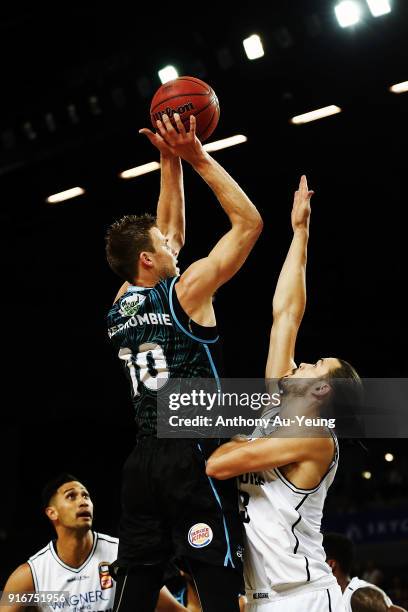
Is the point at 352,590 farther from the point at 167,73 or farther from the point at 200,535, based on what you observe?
the point at 167,73

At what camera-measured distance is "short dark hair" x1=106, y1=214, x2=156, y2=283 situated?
11.4ft

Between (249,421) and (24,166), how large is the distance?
18.0 feet

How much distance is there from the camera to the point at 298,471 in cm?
339

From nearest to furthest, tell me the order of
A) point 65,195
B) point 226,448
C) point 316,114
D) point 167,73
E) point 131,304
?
1. point 226,448
2. point 131,304
3. point 316,114
4. point 167,73
5. point 65,195

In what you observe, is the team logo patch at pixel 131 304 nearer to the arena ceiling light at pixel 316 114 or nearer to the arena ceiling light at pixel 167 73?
the arena ceiling light at pixel 316 114

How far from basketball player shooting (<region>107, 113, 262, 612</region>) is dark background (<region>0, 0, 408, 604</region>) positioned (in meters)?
4.02

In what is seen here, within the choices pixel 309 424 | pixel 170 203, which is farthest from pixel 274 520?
pixel 170 203

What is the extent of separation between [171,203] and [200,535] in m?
1.65

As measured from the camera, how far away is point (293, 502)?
134 inches

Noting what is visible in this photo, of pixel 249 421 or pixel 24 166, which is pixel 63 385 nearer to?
pixel 24 166

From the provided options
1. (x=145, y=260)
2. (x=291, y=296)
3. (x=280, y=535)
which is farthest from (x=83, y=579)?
(x=145, y=260)

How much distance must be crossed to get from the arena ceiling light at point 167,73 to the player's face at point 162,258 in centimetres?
459

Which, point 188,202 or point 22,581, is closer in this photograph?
point 22,581

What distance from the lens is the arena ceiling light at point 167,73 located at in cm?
779
